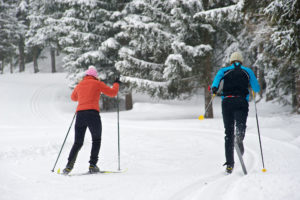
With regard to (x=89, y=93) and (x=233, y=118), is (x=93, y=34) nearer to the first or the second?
(x=89, y=93)

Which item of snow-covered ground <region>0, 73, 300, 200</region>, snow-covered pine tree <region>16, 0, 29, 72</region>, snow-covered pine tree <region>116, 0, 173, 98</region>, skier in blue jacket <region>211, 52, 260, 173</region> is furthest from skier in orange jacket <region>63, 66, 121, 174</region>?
snow-covered pine tree <region>16, 0, 29, 72</region>

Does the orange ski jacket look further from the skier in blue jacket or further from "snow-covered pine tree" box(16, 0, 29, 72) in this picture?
"snow-covered pine tree" box(16, 0, 29, 72)

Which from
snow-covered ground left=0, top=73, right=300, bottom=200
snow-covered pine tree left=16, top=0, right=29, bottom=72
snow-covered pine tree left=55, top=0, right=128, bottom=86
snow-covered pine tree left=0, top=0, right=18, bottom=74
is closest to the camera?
snow-covered ground left=0, top=73, right=300, bottom=200

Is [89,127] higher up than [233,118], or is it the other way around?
[233,118]

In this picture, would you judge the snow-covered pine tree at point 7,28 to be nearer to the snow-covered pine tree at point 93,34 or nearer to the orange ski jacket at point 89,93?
the snow-covered pine tree at point 93,34

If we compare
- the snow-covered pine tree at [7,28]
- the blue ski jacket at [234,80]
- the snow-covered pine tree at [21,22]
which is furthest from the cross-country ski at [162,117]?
the snow-covered pine tree at [21,22]

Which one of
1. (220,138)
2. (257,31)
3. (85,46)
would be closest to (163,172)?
(220,138)

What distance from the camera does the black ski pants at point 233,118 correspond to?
509 cm

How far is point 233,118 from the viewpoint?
5.22 metres

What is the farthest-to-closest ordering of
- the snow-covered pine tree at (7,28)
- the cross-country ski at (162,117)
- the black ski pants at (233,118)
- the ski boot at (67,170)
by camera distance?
the snow-covered pine tree at (7,28) < the ski boot at (67,170) < the black ski pants at (233,118) < the cross-country ski at (162,117)

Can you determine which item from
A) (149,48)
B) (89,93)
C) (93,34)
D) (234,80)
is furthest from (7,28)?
(234,80)

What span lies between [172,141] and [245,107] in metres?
4.26

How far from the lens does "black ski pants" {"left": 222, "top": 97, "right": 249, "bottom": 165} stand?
5.09m

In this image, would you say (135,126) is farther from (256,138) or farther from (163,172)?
(163,172)
